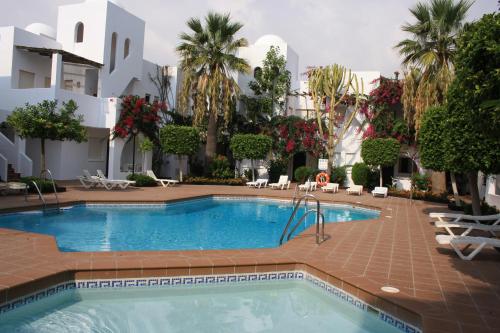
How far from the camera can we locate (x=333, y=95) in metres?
23.8

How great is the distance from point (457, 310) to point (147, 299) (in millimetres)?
3873

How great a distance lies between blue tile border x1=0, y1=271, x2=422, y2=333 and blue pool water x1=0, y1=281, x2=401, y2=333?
0.06m

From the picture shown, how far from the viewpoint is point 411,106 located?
2022cm

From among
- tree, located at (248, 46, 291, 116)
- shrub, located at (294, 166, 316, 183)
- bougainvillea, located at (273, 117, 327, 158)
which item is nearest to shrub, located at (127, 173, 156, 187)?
bougainvillea, located at (273, 117, 327, 158)

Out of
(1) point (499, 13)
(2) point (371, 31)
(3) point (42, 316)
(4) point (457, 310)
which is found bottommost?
(3) point (42, 316)

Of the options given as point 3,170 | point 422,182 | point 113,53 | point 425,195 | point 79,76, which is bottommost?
point 425,195

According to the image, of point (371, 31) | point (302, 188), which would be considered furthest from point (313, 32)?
point (302, 188)

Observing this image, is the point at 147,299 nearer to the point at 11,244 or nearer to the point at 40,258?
the point at 40,258

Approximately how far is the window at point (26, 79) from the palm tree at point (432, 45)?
1733 cm

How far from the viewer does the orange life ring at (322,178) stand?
22438 mm

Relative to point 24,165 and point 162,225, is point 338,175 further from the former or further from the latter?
point 24,165

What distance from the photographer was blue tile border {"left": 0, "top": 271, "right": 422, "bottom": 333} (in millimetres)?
5047

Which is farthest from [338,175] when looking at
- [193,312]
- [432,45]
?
[193,312]

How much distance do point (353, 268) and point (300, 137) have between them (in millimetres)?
18141
